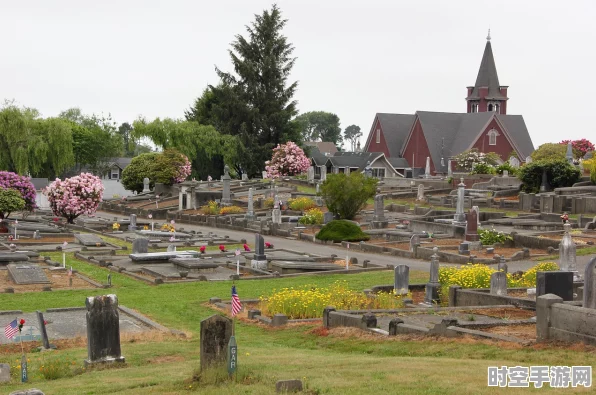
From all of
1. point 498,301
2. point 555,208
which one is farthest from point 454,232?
point 498,301

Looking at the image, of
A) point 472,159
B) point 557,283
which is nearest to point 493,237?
point 557,283

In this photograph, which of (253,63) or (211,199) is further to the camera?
(253,63)

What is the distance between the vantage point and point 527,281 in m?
22.1

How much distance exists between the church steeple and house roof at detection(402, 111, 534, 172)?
8.66m

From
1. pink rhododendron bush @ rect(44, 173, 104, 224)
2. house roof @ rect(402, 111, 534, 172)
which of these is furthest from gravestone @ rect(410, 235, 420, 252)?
house roof @ rect(402, 111, 534, 172)

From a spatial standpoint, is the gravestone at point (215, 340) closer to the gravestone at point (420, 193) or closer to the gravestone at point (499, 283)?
the gravestone at point (499, 283)

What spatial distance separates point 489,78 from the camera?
101 m

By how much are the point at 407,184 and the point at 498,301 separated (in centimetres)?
4823

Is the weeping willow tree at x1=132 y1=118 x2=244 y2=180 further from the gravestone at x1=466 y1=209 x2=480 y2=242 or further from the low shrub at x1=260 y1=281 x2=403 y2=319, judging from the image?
the low shrub at x1=260 y1=281 x2=403 y2=319

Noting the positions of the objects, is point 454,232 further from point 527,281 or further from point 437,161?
point 437,161

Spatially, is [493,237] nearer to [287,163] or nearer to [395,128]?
[287,163]

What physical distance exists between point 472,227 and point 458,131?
184ft

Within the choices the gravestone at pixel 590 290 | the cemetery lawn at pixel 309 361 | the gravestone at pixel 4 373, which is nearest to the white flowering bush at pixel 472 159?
the cemetery lawn at pixel 309 361

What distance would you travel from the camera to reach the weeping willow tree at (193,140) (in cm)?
8169
